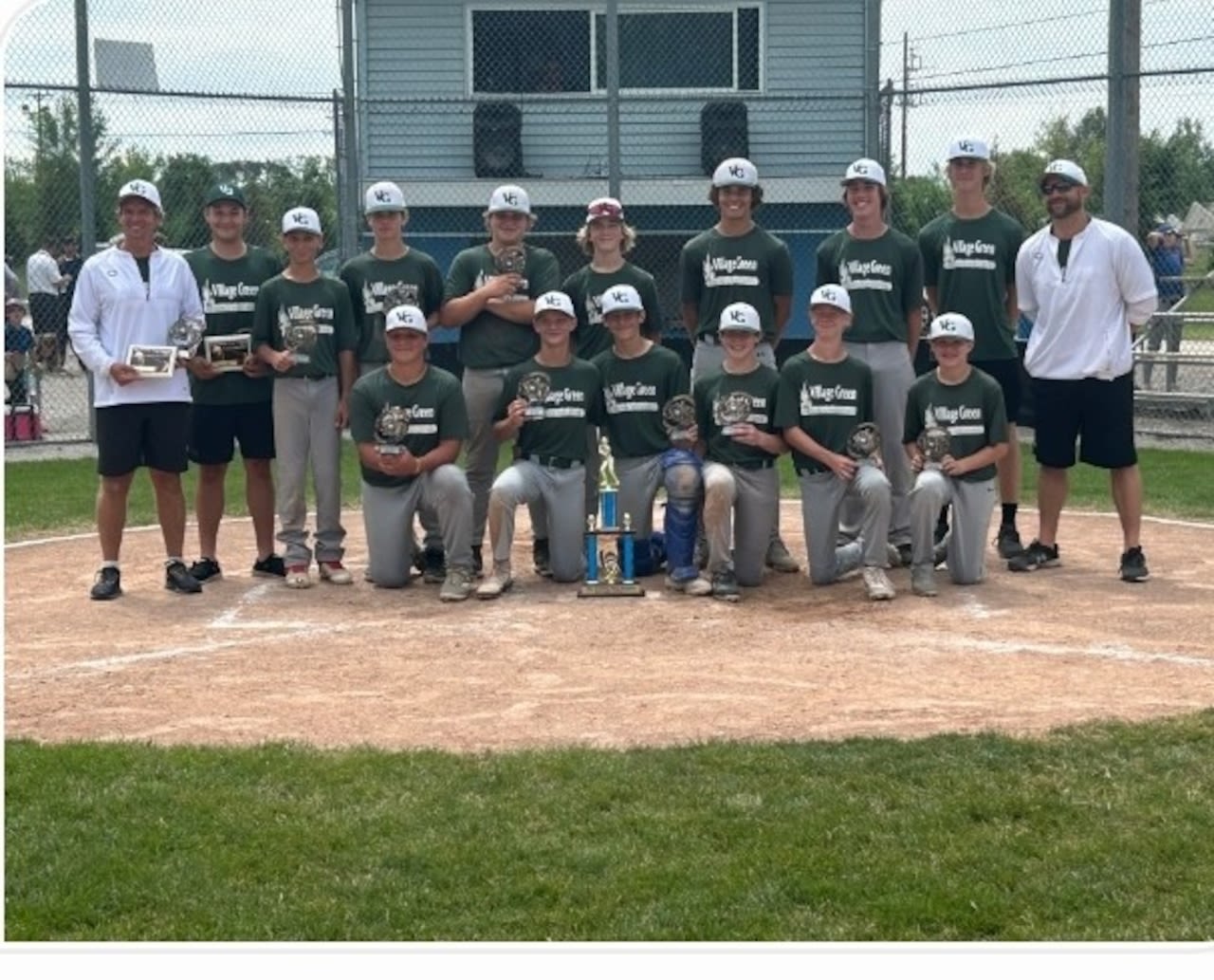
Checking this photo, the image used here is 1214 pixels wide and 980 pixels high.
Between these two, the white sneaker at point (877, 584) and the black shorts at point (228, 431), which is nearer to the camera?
the white sneaker at point (877, 584)

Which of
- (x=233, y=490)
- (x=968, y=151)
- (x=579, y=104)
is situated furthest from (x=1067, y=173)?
(x=579, y=104)

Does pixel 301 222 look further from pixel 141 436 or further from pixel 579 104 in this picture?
pixel 579 104

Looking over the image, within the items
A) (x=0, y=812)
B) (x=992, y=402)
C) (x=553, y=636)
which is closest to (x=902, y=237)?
(x=992, y=402)

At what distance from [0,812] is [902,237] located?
234 inches

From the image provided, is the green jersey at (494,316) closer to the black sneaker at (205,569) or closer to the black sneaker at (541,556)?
the black sneaker at (541,556)

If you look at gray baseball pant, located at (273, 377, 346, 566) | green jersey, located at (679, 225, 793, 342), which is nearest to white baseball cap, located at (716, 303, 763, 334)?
green jersey, located at (679, 225, 793, 342)

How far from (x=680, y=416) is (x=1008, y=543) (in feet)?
6.22

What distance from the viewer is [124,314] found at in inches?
351

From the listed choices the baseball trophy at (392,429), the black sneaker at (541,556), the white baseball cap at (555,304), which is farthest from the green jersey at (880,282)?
the baseball trophy at (392,429)

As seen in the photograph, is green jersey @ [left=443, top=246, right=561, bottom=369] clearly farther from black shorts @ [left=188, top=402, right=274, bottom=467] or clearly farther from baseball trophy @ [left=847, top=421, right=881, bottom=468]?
baseball trophy @ [left=847, top=421, right=881, bottom=468]

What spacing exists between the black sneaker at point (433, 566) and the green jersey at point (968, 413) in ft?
7.85

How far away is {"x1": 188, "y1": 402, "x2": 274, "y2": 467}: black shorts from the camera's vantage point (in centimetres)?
942

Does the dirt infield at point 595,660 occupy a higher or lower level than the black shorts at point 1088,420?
lower

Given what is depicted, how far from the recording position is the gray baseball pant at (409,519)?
9000 millimetres
